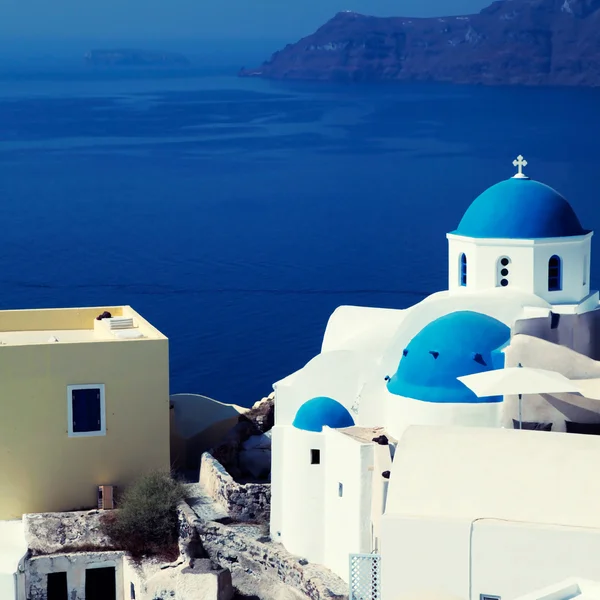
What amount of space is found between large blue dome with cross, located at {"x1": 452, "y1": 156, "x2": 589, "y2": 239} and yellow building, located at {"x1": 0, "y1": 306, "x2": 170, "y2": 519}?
5215mm

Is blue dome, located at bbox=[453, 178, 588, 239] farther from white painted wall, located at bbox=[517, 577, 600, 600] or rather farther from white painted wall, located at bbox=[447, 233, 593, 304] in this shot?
white painted wall, located at bbox=[517, 577, 600, 600]

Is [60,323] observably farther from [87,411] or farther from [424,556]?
[424,556]

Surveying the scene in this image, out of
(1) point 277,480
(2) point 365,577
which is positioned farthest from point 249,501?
(2) point 365,577

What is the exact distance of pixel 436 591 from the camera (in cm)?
1567

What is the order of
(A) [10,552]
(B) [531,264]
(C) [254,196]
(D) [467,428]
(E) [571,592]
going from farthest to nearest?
(C) [254,196] → (B) [531,264] → (A) [10,552] → (D) [467,428] → (E) [571,592]

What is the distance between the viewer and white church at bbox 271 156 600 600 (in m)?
15.9

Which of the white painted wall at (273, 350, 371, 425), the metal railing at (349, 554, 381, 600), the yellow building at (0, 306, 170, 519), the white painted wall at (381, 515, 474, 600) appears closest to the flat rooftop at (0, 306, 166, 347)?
the yellow building at (0, 306, 170, 519)

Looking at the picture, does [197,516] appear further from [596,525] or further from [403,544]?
[596,525]

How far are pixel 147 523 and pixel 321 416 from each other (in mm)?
3334

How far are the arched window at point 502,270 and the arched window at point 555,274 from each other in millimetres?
624

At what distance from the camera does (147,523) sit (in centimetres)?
2156

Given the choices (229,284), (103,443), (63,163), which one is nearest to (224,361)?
(229,284)

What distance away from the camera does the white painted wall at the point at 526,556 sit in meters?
15.4

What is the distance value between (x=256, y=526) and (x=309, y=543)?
4.39 feet
